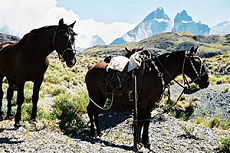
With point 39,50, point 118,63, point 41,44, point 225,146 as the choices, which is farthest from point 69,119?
point 225,146

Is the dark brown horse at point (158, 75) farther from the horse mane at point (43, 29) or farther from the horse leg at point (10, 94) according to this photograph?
the horse leg at point (10, 94)

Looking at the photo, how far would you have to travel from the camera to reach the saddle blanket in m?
10.2

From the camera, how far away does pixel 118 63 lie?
33.9 ft

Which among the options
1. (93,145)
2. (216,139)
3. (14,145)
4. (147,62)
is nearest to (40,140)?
(14,145)

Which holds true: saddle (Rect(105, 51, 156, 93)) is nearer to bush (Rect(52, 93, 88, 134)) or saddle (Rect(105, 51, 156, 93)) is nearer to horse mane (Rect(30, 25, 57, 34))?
bush (Rect(52, 93, 88, 134))

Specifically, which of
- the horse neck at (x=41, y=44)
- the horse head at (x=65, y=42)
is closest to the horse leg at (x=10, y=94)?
the horse neck at (x=41, y=44)

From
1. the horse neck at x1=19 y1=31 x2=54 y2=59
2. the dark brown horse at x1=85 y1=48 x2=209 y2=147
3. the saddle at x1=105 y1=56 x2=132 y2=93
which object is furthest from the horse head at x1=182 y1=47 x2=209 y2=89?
the horse neck at x1=19 y1=31 x2=54 y2=59

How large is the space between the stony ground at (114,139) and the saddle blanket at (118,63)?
1.99 meters

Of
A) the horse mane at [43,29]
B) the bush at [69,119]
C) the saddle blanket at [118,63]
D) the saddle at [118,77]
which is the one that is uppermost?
the horse mane at [43,29]

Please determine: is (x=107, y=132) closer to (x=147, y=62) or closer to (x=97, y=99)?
(x=97, y=99)

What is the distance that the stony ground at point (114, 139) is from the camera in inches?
329

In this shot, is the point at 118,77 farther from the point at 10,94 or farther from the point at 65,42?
the point at 10,94

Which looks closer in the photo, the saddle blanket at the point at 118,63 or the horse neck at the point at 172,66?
the horse neck at the point at 172,66

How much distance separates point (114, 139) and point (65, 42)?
4.16m
